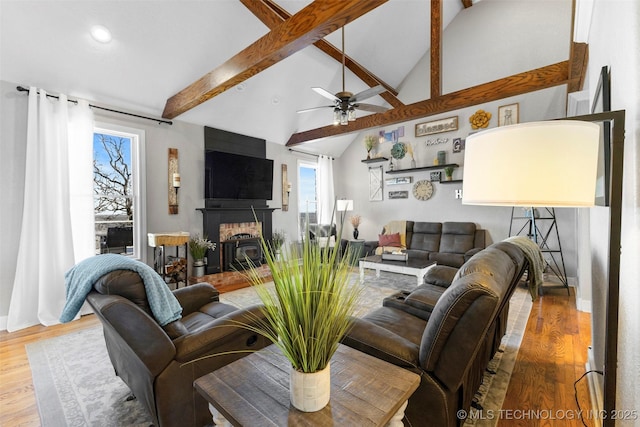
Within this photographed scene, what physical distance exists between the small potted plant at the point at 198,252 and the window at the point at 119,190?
659mm

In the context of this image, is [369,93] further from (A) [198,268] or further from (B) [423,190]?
(A) [198,268]

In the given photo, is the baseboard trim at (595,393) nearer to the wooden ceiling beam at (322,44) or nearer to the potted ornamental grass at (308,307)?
the potted ornamental grass at (308,307)

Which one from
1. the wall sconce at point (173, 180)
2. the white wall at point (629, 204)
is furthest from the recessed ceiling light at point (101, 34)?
the white wall at point (629, 204)

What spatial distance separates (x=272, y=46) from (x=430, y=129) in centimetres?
417

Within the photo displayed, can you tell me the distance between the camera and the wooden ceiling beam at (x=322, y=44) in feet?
11.1

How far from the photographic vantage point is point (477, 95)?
3.83 metres

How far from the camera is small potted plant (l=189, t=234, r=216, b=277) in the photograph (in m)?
4.41

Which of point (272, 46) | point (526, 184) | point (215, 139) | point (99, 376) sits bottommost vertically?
point (99, 376)

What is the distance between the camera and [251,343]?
6.03 ft

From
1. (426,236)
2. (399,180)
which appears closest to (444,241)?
(426,236)

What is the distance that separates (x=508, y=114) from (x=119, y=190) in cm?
639

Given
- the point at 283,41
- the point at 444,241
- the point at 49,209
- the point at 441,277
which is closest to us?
the point at 283,41

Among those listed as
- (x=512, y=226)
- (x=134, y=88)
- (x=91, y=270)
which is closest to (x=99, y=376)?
(x=91, y=270)

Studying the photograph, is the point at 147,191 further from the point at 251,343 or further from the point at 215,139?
the point at 251,343
